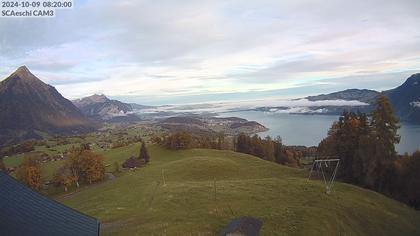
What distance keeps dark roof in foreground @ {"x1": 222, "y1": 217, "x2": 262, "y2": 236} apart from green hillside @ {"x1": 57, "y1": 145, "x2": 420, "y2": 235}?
3.35 metres

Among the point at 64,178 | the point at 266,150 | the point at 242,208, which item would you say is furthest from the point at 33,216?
the point at 266,150

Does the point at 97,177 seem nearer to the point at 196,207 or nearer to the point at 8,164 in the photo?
the point at 196,207

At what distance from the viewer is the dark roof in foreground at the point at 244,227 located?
1474 inches

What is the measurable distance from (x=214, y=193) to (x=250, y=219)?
20.4m

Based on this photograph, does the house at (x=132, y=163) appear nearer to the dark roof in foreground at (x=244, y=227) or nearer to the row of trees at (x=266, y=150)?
the row of trees at (x=266, y=150)

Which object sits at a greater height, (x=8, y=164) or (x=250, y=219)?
(x=250, y=219)

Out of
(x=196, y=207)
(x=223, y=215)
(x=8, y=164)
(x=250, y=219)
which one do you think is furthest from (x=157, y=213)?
(x=8, y=164)

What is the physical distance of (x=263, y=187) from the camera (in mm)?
63312

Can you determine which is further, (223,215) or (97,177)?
(97,177)

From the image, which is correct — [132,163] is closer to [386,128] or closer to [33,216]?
[386,128]

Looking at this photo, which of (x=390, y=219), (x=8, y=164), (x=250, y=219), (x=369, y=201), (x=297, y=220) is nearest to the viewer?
(x=250, y=219)

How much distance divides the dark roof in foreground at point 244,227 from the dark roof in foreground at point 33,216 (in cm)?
1404

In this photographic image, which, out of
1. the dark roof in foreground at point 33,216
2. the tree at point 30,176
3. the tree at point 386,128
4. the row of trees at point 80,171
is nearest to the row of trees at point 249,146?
the row of trees at point 80,171

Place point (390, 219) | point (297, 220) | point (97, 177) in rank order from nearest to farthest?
point (297, 220)
point (390, 219)
point (97, 177)
